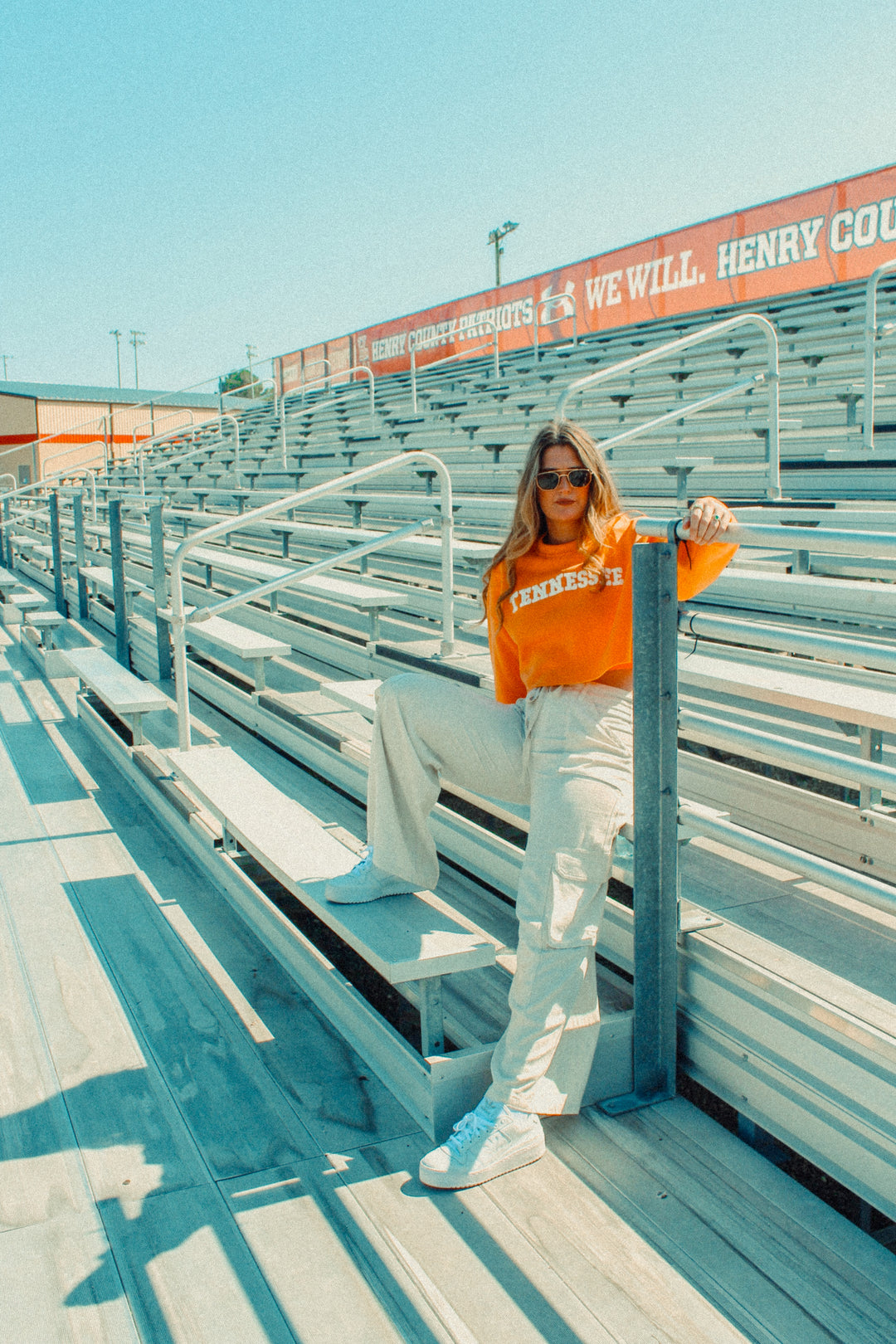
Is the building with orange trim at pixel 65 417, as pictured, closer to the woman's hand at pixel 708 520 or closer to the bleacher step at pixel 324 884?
the bleacher step at pixel 324 884

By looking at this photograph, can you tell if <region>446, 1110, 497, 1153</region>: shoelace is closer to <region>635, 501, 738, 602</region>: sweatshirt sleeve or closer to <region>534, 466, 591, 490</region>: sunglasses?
<region>635, 501, 738, 602</region>: sweatshirt sleeve

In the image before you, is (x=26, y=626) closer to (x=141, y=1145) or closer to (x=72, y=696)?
(x=72, y=696)

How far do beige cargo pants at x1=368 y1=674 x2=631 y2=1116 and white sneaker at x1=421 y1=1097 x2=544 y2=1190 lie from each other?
0.09 feet

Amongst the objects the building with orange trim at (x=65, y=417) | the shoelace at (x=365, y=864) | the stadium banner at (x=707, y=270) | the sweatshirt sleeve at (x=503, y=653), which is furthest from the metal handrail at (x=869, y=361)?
the building with orange trim at (x=65, y=417)

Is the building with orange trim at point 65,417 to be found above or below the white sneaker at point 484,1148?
above

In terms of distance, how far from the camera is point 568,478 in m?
2.15

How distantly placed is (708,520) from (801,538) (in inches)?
8.2

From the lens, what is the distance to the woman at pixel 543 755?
186cm

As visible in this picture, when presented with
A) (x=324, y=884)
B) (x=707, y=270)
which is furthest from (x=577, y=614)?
(x=707, y=270)

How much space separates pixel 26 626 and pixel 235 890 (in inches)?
213

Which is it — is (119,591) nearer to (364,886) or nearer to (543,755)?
(364,886)

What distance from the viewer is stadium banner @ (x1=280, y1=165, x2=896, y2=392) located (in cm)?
973

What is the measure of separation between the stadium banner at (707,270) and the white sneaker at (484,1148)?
30.1ft

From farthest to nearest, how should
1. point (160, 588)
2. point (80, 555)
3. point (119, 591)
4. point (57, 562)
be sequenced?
point (57, 562)
point (80, 555)
point (119, 591)
point (160, 588)
